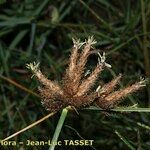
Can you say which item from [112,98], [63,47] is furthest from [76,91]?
[63,47]

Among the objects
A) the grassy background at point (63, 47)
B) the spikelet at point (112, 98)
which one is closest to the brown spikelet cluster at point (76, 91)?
the spikelet at point (112, 98)

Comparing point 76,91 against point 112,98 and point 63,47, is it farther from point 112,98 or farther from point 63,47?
point 63,47

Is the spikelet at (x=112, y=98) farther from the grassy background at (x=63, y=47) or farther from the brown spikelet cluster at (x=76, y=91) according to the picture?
the grassy background at (x=63, y=47)

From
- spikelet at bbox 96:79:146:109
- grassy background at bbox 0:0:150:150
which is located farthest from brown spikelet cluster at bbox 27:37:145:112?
grassy background at bbox 0:0:150:150

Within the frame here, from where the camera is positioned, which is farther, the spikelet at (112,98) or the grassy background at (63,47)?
the grassy background at (63,47)

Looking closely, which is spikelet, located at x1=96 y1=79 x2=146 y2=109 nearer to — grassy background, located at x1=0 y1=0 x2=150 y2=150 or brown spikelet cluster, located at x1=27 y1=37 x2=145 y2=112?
brown spikelet cluster, located at x1=27 y1=37 x2=145 y2=112

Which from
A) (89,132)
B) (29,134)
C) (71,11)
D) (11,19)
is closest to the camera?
(29,134)

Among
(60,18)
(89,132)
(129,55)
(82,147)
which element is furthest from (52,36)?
(82,147)

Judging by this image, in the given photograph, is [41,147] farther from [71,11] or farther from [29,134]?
[71,11]
